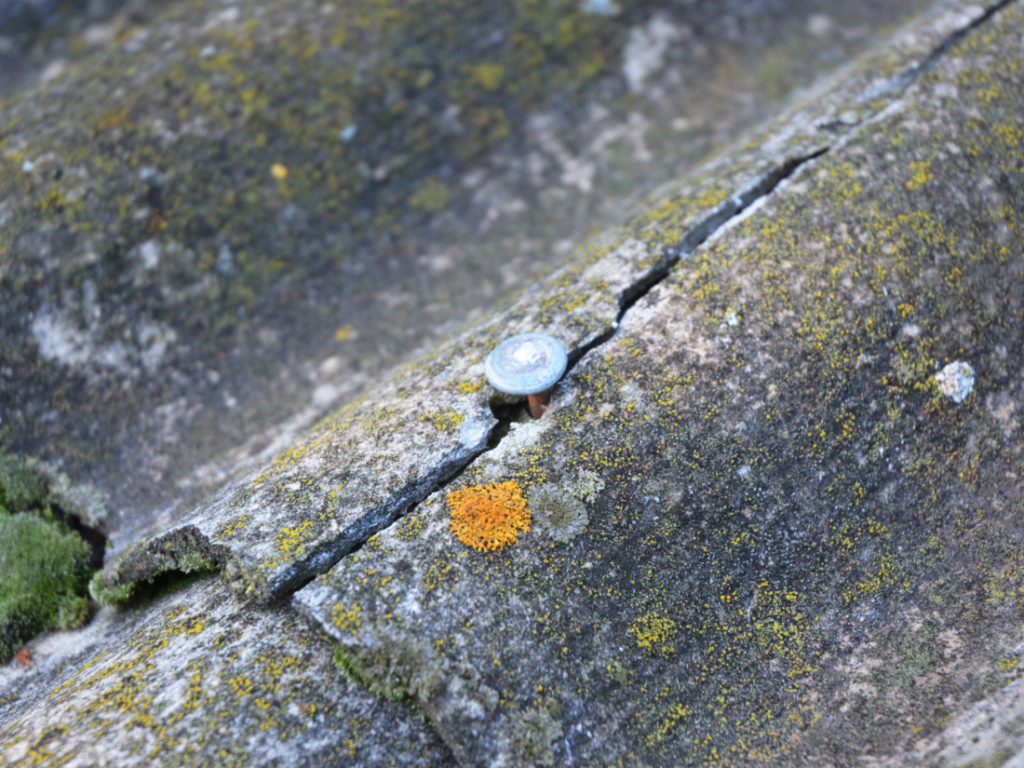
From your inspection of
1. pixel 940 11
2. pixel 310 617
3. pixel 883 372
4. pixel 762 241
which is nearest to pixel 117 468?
pixel 310 617

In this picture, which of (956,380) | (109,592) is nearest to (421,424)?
(109,592)

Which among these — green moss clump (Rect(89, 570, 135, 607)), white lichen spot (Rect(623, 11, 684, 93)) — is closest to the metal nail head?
green moss clump (Rect(89, 570, 135, 607))

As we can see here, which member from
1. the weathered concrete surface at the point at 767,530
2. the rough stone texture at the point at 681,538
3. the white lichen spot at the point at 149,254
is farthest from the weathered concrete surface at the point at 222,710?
the white lichen spot at the point at 149,254

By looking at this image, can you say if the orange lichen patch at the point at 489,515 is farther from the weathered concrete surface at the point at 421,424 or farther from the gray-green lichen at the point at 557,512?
the weathered concrete surface at the point at 421,424

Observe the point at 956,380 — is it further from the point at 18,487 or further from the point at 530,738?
the point at 18,487

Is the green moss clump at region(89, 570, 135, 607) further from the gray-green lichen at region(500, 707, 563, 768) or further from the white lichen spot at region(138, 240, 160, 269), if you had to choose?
the white lichen spot at region(138, 240, 160, 269)

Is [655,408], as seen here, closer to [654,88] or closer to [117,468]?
[117,468]

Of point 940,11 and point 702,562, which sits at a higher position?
point 940,11
